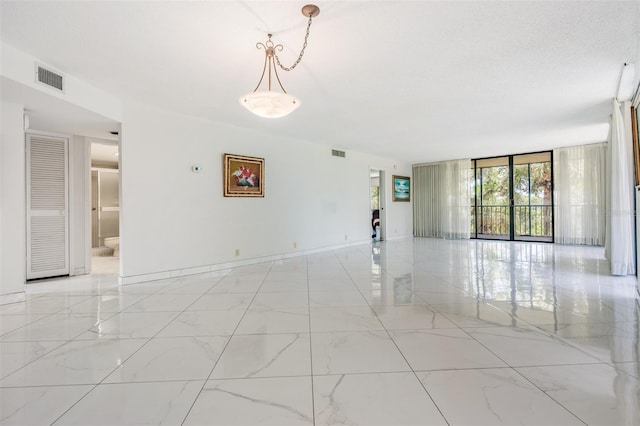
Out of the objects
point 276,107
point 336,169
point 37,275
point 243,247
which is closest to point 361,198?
point 336,169

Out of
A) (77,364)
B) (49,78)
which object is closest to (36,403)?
(77,364)

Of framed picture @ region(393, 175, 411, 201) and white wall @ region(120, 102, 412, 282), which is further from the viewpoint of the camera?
framed picture @ region(393, 175, 411, 201)

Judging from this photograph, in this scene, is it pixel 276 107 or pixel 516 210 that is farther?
pixel 516 210

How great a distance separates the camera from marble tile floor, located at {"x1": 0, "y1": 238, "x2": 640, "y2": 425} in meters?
1.43

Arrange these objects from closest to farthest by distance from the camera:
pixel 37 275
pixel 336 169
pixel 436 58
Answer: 1. pixel 436 58
2. pixel 37 275
3. pixel 336 169

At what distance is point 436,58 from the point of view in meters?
2.93

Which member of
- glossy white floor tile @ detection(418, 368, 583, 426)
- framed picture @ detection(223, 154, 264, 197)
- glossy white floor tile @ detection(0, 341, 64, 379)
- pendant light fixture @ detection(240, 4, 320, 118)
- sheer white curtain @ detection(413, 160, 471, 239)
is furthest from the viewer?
sheer white curtain @ detection(413, 160, 471, 239)

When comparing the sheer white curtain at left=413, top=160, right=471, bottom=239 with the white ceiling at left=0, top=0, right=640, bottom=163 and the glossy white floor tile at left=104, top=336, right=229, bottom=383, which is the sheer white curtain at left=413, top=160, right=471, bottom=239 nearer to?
the white ceiling at left=0, top=0, right=640, bottom=163

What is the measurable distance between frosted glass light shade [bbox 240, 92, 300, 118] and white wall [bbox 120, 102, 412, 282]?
2.45 m

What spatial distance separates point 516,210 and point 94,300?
9.98 m

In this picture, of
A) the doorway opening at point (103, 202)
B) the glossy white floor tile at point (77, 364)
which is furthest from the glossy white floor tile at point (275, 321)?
the doorway opening at point (103, 202)

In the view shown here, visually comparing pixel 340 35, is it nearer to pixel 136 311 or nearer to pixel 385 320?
pixel 385 320

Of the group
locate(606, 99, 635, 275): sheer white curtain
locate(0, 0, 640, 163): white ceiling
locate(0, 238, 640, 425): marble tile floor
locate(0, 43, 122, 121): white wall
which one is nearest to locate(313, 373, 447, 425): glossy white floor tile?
locate(0, 238, 640, 425): marble tile floor

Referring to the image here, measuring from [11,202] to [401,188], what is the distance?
29.0 feet
